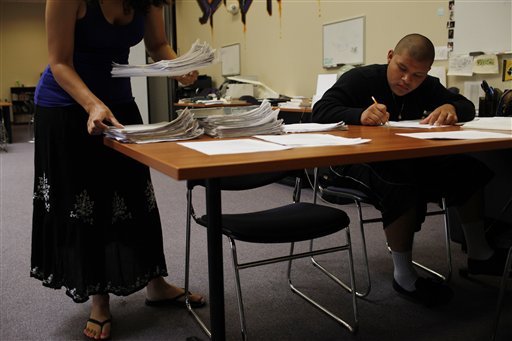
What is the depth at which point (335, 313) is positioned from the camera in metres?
1.87

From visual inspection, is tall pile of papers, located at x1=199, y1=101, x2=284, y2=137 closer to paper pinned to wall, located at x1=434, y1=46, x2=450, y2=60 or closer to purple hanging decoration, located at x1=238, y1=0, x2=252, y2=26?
paper pinned to wall, located at x1=434, y1=46, x2=450, y2=60

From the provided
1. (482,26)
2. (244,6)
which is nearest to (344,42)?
(482,26)

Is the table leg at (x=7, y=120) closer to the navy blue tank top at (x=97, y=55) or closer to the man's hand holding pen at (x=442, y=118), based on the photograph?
the navy blue tank top at (x=97, y=55)

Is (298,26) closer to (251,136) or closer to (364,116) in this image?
(364,116)

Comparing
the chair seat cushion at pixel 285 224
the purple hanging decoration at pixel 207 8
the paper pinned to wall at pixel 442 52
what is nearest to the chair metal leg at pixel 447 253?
the chair seat cushion at pixel 285 224

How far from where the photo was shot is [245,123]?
1.39 meters

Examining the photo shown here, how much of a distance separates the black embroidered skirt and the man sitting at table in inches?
30.8

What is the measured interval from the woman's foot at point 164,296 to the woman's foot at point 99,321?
8.7 inches

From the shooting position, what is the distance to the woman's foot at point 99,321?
1.68 metres

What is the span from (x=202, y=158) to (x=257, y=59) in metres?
4.97

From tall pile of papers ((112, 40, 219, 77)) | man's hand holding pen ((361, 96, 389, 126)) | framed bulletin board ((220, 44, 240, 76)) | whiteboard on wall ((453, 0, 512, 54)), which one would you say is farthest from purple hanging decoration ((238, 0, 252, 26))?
tall pile of papers ((112, 40, 219, 77))

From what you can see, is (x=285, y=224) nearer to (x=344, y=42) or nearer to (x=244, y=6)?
(x=344, y=42)

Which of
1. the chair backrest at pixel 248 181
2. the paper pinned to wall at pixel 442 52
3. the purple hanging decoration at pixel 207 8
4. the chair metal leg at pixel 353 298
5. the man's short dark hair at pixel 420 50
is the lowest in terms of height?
the chair metal leg at pixel 353 298

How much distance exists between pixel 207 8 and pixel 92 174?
18.4ft
